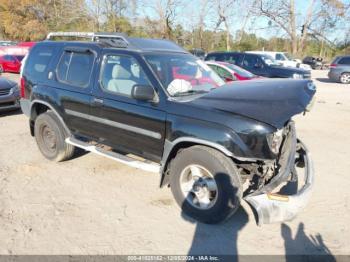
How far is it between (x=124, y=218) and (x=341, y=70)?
19.4 meters

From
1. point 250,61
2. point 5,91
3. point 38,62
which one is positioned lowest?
point 5,91

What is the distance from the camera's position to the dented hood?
3365 millimetres

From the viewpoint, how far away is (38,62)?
5434 mm

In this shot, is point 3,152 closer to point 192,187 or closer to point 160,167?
point 160,167

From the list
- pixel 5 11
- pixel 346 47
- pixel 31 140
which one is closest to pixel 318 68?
pixel 346 47

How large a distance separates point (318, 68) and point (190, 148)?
1299 inches

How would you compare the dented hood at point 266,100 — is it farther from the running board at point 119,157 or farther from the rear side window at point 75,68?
the rear side window at point 75,68

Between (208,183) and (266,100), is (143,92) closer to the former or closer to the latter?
(208,183)

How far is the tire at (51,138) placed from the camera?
5.18 m

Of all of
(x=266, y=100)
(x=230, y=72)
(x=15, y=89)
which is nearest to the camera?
(x=266, y=100)

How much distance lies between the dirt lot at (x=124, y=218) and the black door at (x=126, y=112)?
67cm

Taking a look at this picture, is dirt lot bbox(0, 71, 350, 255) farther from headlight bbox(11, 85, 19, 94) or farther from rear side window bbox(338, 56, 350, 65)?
rear side window bbox(338, 56, 350, 65)

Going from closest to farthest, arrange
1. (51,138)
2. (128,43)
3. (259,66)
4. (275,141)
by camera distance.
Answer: (275,141) → (128,43) → (51,138) → (259,66)

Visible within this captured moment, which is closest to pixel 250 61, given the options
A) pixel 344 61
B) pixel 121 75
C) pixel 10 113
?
pixel 344 61
